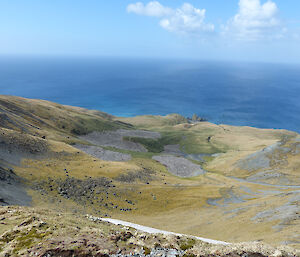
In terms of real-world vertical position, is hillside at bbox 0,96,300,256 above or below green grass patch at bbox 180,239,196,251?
below

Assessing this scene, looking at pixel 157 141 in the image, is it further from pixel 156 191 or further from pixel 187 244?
pixel 187 244

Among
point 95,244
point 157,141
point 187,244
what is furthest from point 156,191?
point 157,141

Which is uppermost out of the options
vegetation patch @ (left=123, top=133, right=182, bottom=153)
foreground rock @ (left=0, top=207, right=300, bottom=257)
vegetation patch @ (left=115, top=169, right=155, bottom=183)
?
foreground rock @ (left=0, top=207, right=300, bottom=257)

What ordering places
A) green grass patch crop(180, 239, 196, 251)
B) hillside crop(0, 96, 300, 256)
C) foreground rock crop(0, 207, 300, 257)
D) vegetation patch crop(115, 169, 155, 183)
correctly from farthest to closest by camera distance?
vegetation patch crop(115, 169, 155, 183) < hillside crop(0, 96, 300, 256) < green grass patch crop(180, 239, 196, 251) < foreground rock crop(0, 207, 300, 257)

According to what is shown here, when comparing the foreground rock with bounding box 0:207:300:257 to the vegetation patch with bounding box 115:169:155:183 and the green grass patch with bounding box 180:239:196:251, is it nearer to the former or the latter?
the green grass patch with bounding box 180:239:196:251

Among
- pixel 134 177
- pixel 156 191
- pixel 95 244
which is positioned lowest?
pixel 134 177

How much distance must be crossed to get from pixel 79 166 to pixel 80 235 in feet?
175

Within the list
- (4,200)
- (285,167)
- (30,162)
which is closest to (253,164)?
(285,167)

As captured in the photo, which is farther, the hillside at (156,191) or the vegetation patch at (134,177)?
the vegetation patch at (134,177)

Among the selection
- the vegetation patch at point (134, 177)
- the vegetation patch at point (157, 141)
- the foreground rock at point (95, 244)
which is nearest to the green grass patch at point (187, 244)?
the foreground rock at point (95, 244)

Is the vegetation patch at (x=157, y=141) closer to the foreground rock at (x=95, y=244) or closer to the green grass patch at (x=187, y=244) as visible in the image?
the green grass patch at (x=187, y=244)

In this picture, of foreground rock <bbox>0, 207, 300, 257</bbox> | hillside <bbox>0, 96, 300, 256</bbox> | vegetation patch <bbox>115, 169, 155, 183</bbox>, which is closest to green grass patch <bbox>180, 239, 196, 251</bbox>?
foreground rock <bbox>0, 207, 300, 257</bbox>

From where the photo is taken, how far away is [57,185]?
56.2m

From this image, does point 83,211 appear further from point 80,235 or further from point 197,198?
point 197,198
